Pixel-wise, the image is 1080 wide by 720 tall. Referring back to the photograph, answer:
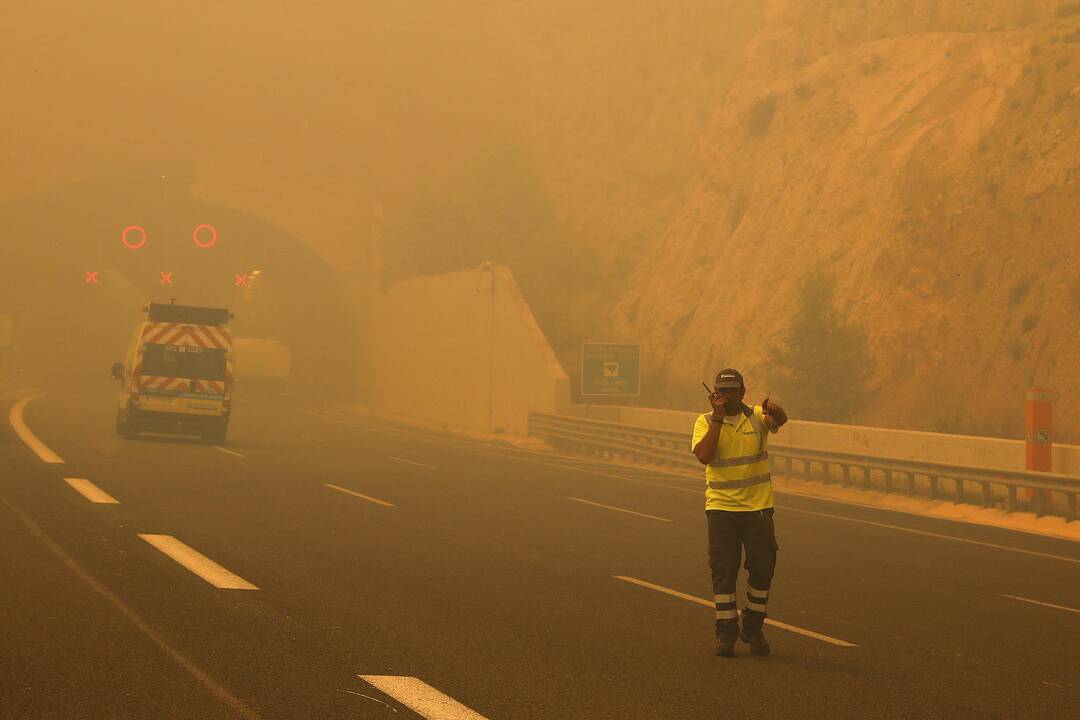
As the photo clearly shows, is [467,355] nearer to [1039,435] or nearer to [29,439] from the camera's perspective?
[29,439]

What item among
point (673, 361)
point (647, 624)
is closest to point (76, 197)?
point (673, 361)

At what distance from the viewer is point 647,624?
1009 cm

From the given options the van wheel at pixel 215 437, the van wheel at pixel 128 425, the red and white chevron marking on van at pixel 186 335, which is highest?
the red and white chevron marking on van at pixel 186 335

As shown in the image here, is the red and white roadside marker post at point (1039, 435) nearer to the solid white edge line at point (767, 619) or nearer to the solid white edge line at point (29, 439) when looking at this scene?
the solid white edge line at point (767, 619)

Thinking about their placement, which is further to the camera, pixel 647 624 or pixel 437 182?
pixel 437 182

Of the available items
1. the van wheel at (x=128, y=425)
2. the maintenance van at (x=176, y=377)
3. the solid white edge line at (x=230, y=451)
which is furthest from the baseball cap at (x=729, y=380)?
A: the van wheel at (x=128, y=425)

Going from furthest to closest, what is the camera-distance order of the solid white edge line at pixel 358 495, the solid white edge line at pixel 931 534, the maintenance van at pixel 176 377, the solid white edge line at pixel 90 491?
the maintenance van at pixel 176 377 < the solid white edge line at pixel 358 495 < the solid white edge line at pixel 931 534 < the solid white edge line at pixel 90 491

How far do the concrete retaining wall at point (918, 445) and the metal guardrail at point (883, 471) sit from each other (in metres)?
0.39

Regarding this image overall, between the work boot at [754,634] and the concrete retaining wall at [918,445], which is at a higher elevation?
the concrete retaining wall at [918,445]

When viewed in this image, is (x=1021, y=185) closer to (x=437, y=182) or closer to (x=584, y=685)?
(x=584, y=685)

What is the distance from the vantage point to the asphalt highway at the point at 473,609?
7.51 m

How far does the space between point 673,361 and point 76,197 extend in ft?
101

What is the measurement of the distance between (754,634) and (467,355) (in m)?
36.3

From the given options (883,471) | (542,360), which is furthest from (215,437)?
(883,471)
